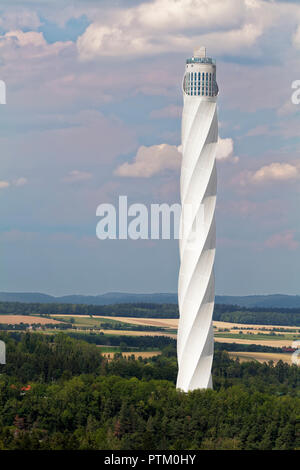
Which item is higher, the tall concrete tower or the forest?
the tall concrete tower

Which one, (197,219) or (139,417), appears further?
(197,219)

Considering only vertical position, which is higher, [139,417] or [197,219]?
[197,219]

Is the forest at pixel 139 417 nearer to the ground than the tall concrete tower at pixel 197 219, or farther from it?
nearer to the ground

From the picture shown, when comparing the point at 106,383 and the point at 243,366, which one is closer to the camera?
the point at 106,383

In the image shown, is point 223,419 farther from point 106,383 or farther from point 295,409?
point 106,383

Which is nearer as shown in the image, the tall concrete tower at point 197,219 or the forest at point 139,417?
the forest at point 139,417

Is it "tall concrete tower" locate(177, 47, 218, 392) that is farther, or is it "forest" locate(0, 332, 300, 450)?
"tall concrete tower" locate(177, 47, 218, 392)
